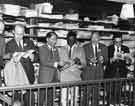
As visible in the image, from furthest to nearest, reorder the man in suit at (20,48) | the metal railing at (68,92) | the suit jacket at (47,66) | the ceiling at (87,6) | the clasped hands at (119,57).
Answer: the ceiling at (87,6) < the clasped hands at (119,57) < the suit jacket at (47,66) < the man in suit at (20,48) < the metal railing at (68,92)

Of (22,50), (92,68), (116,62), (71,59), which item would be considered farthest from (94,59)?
(22,50)

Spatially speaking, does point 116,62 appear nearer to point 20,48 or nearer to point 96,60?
point 96,60

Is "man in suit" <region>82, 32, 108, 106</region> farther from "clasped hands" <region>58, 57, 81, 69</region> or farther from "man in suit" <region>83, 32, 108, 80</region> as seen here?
"clasped hands" <region>58, 57, 81, 69</region>

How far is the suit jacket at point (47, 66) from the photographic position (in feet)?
13.9

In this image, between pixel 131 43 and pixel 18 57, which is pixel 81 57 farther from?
pixel 131 43

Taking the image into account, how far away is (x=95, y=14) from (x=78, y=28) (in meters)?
1.04

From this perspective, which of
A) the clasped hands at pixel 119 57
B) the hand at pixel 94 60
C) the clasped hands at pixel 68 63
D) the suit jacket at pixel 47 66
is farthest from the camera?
the clasped hands at pixel 119 57

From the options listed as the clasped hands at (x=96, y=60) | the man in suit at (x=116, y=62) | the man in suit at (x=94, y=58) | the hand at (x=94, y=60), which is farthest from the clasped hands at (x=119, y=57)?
the hand at (x=94, y=60)

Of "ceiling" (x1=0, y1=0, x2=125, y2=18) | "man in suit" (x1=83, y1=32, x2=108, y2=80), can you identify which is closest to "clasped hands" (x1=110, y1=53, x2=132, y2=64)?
"man in suit" (x1=83, y1=32, x2=108, y2=80)

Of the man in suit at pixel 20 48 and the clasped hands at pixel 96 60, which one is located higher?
the man in suit at pixel 20 48

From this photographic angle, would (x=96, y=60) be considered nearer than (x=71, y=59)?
No

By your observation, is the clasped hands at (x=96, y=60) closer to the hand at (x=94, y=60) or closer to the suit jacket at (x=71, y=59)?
the hand at (x=94, y=60)

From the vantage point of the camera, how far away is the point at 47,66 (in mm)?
4258

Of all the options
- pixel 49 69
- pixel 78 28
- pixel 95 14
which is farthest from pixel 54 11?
pixel 49 69
